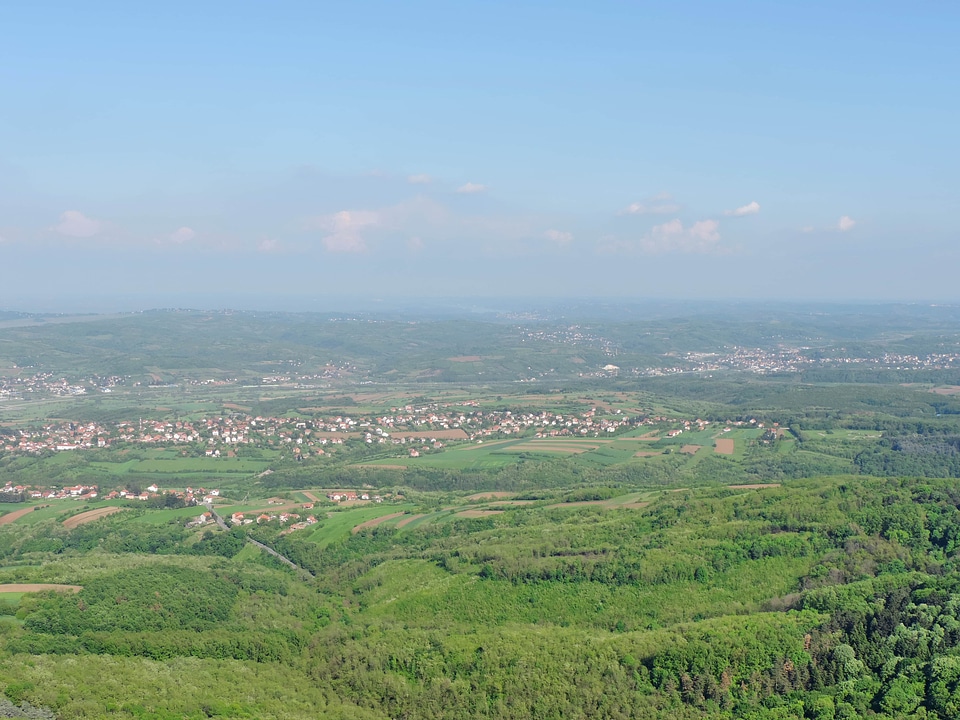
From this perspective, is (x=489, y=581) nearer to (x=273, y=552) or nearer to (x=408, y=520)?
(x=408, y=520)

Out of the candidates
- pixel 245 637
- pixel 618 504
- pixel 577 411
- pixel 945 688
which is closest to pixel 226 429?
pixel 577 411

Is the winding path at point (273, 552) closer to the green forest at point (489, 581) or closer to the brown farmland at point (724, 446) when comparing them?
the green forest at point (489, 581)

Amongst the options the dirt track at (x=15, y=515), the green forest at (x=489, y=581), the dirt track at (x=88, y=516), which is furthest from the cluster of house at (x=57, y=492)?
the dirt track at (x=88, y=516)

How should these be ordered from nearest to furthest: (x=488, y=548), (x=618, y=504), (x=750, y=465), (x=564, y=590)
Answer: (x=564, y=590) < (x=488, y=548) < (x=618, y=504) < (x=750, y=465)

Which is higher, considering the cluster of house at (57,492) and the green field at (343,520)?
the green field at (343,520)

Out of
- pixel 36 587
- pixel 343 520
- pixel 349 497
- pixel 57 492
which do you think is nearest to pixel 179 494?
pixel 57 492

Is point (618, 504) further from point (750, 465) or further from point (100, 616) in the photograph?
point (100, 616)
